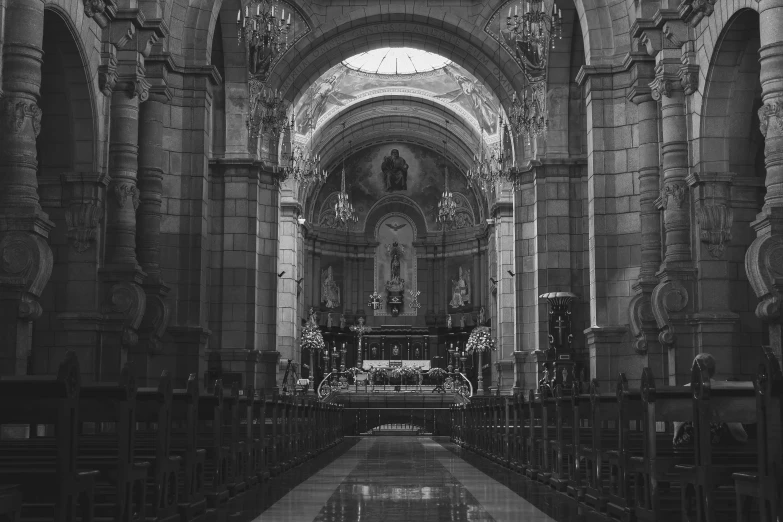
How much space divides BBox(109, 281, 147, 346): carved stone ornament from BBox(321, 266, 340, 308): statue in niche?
2969 cm

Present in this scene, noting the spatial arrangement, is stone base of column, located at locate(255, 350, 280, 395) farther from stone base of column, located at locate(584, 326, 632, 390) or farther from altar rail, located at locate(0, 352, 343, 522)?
altar rail, located at locate(0, 352, 343, 522)

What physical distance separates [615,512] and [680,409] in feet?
4.06

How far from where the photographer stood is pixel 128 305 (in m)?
13.3

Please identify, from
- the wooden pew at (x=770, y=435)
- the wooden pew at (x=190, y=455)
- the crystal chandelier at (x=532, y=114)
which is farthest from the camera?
the crystal chandelier at (x=532, y=114)

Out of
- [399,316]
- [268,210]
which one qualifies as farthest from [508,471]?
[399,316]

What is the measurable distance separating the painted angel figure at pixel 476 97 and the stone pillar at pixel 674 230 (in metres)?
19.1

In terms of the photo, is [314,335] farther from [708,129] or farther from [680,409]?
[680,409]

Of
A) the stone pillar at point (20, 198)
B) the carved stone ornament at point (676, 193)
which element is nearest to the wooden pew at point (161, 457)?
the stone pillar at point (20, 198)

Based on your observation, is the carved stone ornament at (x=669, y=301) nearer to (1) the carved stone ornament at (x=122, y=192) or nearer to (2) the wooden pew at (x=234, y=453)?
(2) the wooden pew at (x=234, y=453)

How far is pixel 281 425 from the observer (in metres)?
12.8

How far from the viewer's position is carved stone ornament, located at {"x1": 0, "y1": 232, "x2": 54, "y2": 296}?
10.1m

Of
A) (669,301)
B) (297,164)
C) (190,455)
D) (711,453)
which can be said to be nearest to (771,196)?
(669,301)

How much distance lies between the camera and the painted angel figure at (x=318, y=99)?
108ft

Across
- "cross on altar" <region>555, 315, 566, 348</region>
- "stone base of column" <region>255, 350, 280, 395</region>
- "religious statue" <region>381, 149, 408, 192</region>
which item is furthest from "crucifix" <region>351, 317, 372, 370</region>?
"cross on altar" <region>555, 315, 566, 348</region>
